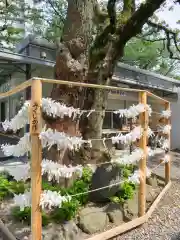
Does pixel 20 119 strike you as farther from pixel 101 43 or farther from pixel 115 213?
pixel 101 43

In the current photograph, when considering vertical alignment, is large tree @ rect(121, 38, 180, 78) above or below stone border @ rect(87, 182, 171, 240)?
above

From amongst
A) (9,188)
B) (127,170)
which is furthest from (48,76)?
(9,188)

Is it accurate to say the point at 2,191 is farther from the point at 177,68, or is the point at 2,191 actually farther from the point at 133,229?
A: the point at 177,68

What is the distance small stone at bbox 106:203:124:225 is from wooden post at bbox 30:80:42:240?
1210 millimetres

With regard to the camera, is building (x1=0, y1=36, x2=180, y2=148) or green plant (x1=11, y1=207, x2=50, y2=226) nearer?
green plant (x1=11, y1=207, x2=50, y2=226)

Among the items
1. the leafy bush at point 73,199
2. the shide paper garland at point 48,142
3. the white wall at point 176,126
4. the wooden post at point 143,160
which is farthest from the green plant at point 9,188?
the white wall at point 176,126

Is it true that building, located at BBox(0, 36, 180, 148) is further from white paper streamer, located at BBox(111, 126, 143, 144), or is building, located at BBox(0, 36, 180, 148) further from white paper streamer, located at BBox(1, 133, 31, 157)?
white paper streamer, located at BBox(1, 133, 31, 157)

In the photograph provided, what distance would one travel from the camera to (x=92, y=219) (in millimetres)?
3258

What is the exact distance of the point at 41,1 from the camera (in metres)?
14.1

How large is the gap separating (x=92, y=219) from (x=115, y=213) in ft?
1.20

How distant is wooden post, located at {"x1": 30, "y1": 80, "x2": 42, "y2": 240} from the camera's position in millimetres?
2443

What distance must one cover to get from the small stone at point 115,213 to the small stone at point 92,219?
76 millimetres

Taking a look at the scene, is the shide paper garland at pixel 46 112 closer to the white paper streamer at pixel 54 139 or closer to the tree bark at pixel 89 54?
the white paper streamer at pixel 54 139

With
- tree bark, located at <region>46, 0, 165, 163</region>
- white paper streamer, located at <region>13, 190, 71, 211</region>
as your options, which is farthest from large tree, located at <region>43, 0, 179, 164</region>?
white paper streamer, located at <region>13, 190, 71, 211</region>
